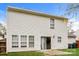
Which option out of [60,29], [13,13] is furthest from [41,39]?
[13,13]

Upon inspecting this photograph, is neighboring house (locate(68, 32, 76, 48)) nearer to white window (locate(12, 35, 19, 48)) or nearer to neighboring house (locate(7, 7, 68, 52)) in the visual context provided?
neighboring house (locate(7, 7, 68, 52))

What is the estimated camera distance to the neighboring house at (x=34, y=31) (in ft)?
20.7

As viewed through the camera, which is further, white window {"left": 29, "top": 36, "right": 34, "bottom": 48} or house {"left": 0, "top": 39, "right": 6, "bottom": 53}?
white window {"left": 29, "top": 36, "right": 34, "bottom": 48}

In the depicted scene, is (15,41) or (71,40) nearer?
(15,41)

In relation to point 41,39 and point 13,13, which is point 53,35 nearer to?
point 41,39

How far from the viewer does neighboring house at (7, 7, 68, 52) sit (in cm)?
630

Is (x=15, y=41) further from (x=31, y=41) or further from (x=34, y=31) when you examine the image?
(x=34, y=31)

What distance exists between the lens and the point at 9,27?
6297 millimetres

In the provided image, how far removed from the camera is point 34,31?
6410 millimetres

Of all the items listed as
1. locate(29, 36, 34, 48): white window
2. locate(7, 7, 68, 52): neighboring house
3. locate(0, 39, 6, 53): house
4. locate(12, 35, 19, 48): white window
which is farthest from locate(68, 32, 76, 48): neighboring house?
locate(0, 39, 6, 53): house

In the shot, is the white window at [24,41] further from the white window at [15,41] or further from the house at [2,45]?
the house at [2,45]

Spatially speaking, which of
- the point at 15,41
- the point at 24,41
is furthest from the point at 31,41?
the point at 15,41

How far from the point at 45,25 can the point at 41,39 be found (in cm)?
38

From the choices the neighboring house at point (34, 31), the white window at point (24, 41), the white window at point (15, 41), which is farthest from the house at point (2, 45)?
the white window at point (24, 41)
